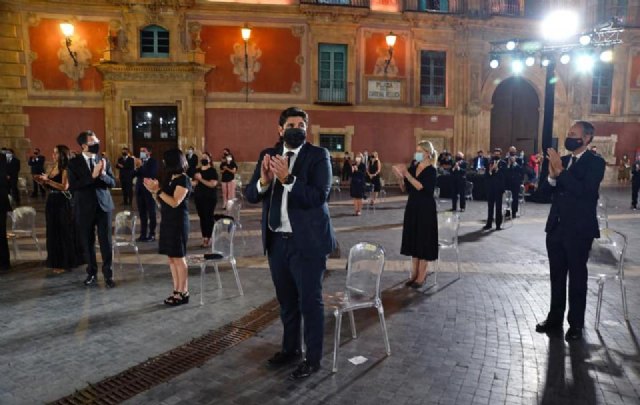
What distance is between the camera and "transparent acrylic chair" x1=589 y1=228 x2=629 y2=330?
5.06 metres

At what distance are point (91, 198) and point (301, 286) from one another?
3.80 metres

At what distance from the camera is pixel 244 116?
1958 centimetres

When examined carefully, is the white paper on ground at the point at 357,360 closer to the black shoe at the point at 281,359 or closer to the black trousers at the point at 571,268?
the black shoe at the point at 281,359

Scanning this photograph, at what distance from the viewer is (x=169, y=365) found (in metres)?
4.21

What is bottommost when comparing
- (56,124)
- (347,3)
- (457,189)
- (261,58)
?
(457,189)

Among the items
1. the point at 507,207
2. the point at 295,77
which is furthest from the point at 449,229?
the point at 295,77

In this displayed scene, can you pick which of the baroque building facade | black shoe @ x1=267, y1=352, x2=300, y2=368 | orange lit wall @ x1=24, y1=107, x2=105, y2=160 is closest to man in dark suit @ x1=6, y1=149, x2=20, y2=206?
orange lit wall @ x1=24, y1=107, x2=105, y2=160

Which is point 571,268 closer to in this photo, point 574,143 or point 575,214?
point 575,214

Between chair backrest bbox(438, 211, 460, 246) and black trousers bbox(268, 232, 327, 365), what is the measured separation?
3.37 m

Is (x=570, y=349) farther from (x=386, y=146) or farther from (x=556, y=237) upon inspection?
(x=386, y=146)

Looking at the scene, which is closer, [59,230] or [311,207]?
[311,207]

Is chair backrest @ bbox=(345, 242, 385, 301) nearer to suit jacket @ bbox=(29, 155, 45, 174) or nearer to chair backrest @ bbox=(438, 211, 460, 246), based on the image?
chair backrest @ bbox=(438, 211, 460, 246)

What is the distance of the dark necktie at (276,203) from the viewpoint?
148 inches

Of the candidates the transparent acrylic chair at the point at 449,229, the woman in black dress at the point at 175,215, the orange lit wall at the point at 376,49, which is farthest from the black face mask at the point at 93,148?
the orange lit wall at the point at 376,49
